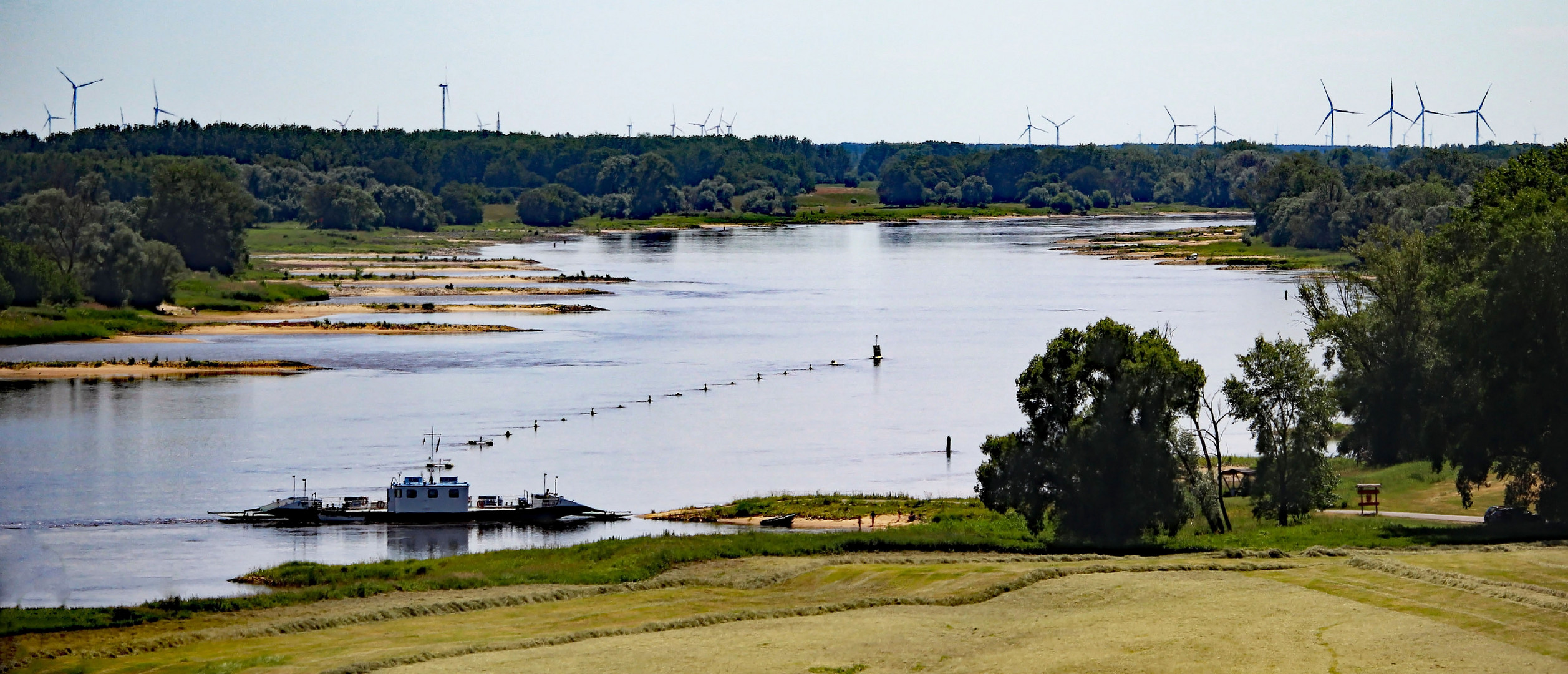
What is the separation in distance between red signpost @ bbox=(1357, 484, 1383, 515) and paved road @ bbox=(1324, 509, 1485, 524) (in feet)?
1.10

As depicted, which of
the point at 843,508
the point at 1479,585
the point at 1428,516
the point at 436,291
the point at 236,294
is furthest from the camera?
→ the point at 436,291

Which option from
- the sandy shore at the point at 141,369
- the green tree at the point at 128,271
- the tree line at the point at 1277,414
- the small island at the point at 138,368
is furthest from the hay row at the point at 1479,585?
the green tree at the point at 128,271

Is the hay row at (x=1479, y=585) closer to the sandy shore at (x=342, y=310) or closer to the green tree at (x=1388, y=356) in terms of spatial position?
the green tree at (x=1388, y=356)

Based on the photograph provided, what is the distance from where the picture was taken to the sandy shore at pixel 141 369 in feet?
366

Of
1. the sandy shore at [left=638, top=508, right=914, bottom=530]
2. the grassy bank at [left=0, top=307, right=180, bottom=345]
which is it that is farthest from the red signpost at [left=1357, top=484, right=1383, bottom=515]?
the grassy bank at [left=0, top=307, right=180, bottom=345]

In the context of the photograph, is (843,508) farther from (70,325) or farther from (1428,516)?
(70,325)

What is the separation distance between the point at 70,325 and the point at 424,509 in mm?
78855

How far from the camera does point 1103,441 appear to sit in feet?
178

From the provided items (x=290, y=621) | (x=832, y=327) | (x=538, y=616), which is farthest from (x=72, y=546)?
(x=832, y=327)

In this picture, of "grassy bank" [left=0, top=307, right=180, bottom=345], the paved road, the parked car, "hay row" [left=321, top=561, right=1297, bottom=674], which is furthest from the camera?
"grassy bank" [left=0, top=307, right=180, bottom=345]

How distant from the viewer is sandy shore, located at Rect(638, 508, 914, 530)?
6341cm

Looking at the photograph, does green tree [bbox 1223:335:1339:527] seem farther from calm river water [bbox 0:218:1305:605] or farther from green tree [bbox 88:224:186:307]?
green tree [bbox 88:224:186:307]

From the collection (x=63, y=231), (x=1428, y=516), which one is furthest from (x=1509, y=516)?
(x=63, y=231)

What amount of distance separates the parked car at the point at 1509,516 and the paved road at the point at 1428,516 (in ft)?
2.46
